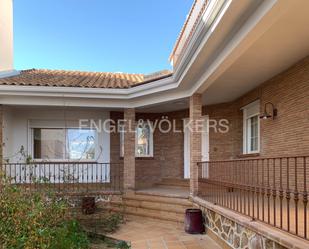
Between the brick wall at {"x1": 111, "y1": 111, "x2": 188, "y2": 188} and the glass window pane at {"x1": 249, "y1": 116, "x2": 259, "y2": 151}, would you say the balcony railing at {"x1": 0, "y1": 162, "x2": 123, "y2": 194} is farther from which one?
the glass window pane at {"x1": 249, "y1": 116, "x2": 259, "y2": 151}

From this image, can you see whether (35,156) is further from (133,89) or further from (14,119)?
(133,89)

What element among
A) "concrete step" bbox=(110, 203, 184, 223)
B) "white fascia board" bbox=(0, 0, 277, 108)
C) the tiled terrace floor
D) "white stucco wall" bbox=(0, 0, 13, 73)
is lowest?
the tiled terrace floor

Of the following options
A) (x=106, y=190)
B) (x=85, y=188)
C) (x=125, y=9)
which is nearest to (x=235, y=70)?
(x=106, y=190)

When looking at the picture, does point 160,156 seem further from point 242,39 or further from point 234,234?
point 242,39

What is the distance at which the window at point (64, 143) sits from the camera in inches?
490

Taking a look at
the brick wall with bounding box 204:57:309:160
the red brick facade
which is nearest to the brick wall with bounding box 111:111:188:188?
Answer: the red brick facade

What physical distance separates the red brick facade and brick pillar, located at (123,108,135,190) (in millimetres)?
1762

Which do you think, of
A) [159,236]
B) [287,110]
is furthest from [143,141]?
[287,110]

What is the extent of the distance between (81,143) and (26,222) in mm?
8441

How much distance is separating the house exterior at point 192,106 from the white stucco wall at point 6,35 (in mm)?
88

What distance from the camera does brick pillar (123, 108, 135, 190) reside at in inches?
423

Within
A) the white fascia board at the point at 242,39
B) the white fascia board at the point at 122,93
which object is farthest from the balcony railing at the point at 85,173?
the white fascia board at the point at 242,39

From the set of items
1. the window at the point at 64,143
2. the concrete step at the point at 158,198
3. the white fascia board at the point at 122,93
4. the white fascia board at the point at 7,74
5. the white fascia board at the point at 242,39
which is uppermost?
the white fascia board at the point at 7,74

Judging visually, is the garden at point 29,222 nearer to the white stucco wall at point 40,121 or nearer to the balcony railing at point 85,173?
the balcony railing at point 85,173
